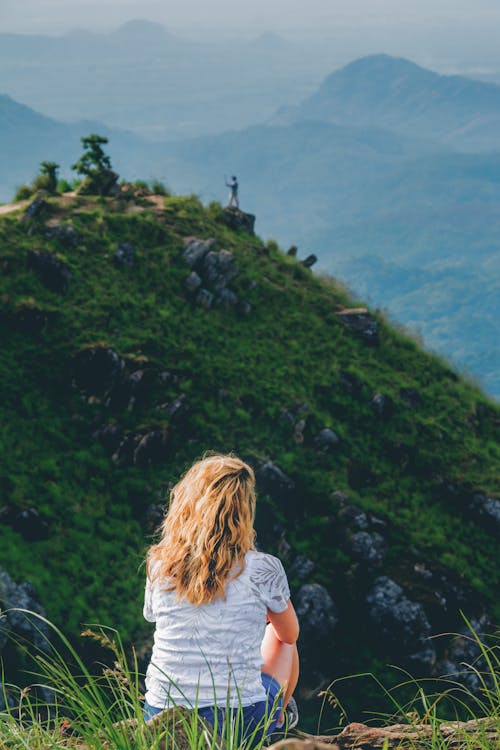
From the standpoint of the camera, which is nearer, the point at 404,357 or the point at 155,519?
the point at 155,519

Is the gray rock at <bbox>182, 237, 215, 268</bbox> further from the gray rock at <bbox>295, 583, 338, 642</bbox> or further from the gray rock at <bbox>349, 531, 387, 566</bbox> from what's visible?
the gray rock at <bbox>295, 583, 338, 642</bbox>

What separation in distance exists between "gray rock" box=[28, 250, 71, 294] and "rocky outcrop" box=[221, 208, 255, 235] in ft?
28.9

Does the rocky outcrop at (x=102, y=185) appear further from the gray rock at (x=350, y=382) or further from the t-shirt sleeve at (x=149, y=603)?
the t-shirt sleeve at (x=149, y=603)

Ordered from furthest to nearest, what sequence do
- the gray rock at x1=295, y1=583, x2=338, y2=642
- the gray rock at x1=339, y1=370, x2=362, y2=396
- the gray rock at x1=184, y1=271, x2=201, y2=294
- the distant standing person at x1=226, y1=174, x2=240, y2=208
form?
the distant standing person at x1=226, y1=174, x2=240, y2=208
the gray rock at x1=184, y1=271, x2=201, y2=294
the gray rock at x1=339, y1=370, x2=362, y2=396
the gray rock at x1=295, y1=583, x2=338, y2=642

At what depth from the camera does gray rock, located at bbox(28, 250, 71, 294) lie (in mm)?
19281

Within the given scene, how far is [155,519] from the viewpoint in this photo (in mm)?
15422

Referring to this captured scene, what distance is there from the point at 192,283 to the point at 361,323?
618cm

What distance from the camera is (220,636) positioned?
413 centimetres

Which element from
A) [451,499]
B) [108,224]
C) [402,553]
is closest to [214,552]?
[402,553]

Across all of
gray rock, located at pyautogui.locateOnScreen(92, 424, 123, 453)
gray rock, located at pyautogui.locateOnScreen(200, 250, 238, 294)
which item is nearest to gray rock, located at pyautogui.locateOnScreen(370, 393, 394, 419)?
gray rock, located at pyautogui.locateOnScreen(200, 250, 238, 294)

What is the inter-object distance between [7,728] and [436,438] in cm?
1841

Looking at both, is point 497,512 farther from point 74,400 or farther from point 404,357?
point 74,400

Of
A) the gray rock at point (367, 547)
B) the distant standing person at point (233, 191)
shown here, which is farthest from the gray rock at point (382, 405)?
the distant standing person at point (233, 191)

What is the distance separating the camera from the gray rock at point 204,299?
2116 cm
